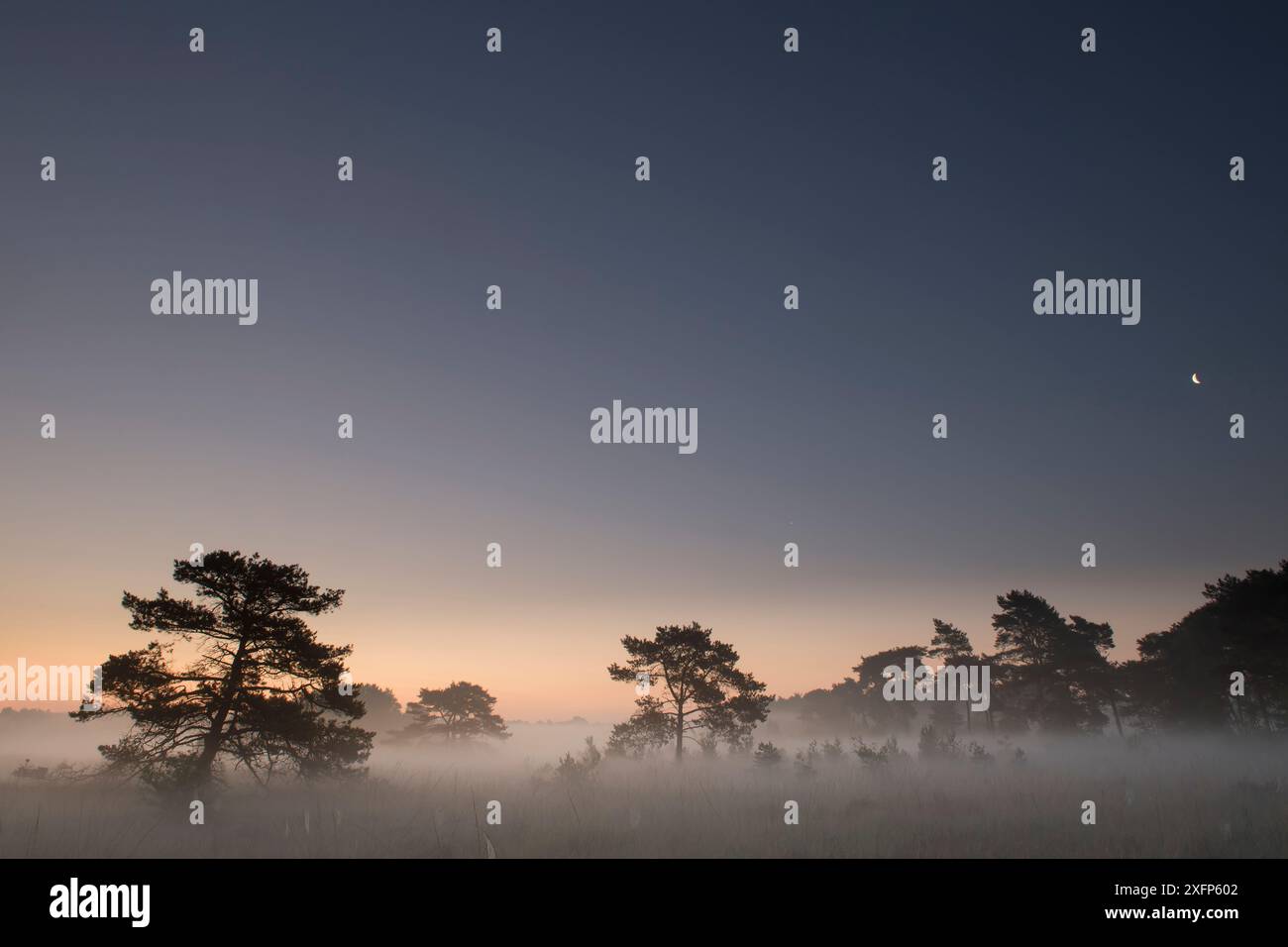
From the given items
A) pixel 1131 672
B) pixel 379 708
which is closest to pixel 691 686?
pixel 1131 672

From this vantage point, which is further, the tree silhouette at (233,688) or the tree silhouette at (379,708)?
the tree silhouette at (379,708)

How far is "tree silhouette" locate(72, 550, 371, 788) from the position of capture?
14.1 metres

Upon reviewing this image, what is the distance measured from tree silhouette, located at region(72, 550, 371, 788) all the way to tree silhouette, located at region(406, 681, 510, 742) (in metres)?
29.7

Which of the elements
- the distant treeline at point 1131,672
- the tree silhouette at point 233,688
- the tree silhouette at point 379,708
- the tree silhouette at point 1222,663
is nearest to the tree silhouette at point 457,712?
the tree silhouette at point 379,708

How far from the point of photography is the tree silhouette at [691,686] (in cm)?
2636

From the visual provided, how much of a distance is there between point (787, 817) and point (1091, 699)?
34.1 meters

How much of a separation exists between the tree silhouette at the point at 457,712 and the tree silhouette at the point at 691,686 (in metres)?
21.6

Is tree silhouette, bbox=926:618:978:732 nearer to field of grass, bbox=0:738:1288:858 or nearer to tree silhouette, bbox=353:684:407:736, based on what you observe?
field of grass, bbox=0:738:1288:858

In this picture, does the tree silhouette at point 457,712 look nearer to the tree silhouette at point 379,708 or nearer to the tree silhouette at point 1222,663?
the tree silhouette at point 379,708

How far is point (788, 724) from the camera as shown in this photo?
74.3m

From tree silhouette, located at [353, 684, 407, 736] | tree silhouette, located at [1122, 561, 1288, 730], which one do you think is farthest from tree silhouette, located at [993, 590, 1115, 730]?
tree silhouette, located at [353, 684, 407, 736]

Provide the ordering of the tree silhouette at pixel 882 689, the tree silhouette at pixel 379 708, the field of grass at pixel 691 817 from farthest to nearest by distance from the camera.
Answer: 1. the tree silhouette at pixel 379 708
2. the tree silhouette at pixel 882 689
3. the field of grass at pixel 691 817
